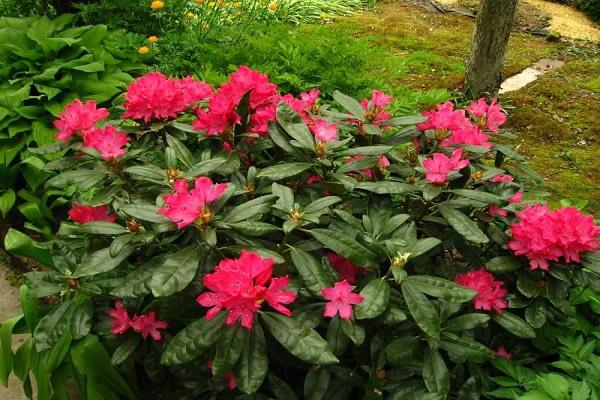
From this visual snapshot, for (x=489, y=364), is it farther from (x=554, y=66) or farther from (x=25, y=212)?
(x=554, y=66)

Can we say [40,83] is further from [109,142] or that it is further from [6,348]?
[109,142]

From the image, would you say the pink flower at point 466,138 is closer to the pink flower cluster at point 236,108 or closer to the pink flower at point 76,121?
the pink flower cluster at point 236,108

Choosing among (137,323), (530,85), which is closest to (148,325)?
(137,323)

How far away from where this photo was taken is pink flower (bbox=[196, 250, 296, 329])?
44.3 inches

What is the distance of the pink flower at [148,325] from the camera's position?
1.53 metres

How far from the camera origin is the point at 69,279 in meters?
1.53

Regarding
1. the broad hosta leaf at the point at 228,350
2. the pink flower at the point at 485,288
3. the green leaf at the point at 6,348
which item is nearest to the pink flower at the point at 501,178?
the pink flower at the point at 485,288

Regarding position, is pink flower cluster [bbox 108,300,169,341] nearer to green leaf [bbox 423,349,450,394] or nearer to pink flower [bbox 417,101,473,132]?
green leaf [bbox 423,349,450,394]

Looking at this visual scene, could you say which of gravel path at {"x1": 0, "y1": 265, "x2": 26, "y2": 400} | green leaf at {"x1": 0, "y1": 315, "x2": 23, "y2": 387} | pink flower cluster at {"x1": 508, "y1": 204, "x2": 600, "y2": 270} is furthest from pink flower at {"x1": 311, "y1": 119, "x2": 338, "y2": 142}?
gravel path at {"x1": 0, "y1": 265, "x2": 26, "y2": 400}

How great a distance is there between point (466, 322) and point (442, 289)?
0.15 metres

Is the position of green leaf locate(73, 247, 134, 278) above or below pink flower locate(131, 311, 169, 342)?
above

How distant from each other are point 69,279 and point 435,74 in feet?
11.7

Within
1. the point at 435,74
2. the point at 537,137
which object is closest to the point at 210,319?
the point at 537,137

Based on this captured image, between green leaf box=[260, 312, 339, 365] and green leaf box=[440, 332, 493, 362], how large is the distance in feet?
1.26
